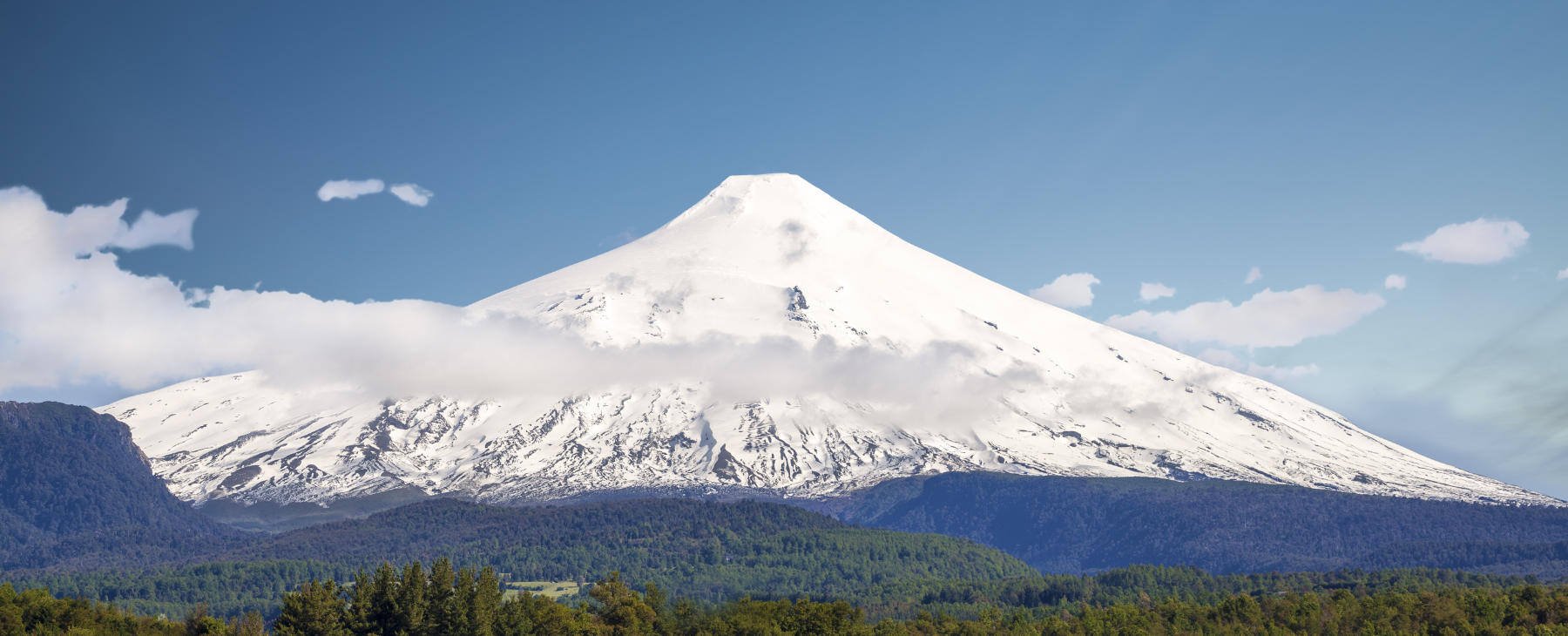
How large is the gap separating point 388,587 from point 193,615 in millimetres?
15384

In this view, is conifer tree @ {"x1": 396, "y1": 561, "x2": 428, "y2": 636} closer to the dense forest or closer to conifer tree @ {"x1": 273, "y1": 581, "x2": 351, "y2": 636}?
the dense forest

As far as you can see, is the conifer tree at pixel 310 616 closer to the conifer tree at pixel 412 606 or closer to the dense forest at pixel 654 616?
the dense forest at pixel 654 616

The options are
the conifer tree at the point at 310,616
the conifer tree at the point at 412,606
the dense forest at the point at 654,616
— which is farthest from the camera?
the conifer tree at the point at 412,606

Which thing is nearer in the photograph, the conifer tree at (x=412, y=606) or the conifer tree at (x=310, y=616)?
the conifer tree at (x=310, y=616)

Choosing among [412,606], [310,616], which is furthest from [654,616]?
[310,616]

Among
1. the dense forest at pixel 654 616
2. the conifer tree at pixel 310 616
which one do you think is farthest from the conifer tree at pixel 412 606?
the conifer tree at pixel 310 616

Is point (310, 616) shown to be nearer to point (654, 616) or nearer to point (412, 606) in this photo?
point (412, 606)

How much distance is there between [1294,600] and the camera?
183625mm

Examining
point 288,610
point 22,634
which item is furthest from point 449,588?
point 22,634

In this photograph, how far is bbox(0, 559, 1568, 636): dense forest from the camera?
121812 mm

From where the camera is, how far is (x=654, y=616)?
146 meters

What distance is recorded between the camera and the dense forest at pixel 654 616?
121812mm

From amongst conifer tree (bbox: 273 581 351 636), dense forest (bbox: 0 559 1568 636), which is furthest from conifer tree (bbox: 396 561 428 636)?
conifer tree (bbox: 273 581 351 636)

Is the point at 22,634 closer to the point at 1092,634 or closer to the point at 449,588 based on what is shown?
the point at 449,588
